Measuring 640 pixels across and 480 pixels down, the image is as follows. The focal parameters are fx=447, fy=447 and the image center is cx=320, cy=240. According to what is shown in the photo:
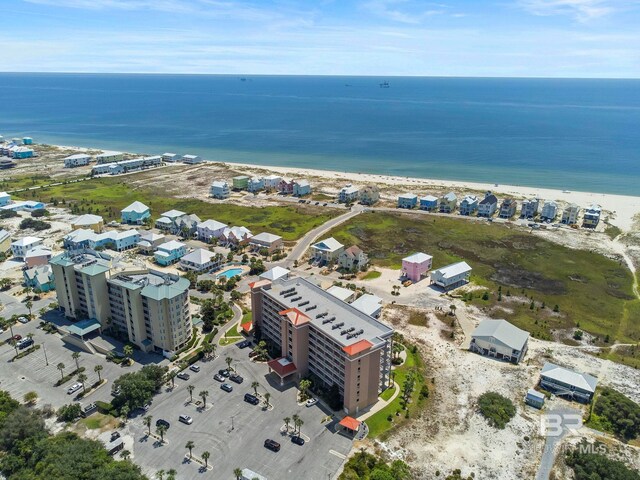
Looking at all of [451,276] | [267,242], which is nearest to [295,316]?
[451,276]

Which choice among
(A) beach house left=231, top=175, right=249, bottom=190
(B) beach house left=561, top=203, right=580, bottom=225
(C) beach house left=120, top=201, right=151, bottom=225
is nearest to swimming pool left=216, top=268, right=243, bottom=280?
(C) beach house left=120, top=201, right=151, bottom=225

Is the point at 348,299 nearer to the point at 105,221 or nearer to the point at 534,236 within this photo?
the point at 534,236

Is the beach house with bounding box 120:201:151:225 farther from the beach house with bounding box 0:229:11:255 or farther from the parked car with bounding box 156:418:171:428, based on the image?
the parked car with bounding box 156:418:171:428

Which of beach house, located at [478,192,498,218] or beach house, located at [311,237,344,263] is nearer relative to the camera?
beach house, located at [311,237,344,263]

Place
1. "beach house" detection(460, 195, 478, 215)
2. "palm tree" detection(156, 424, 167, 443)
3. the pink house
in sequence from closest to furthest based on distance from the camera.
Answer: "palm tree" detection(156, 424, 167, 443) < the pink house < "beach house" detection(460, 195, 478, 215)

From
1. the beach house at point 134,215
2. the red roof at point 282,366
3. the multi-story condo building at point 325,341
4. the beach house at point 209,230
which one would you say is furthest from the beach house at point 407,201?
the red roof at point 282,366
